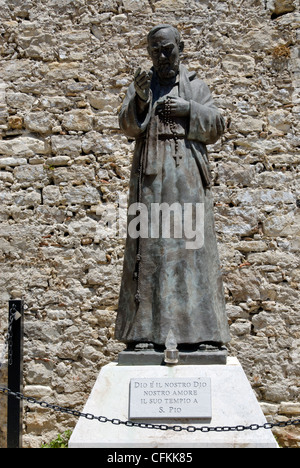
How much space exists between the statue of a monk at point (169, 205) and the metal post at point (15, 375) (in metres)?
1.60

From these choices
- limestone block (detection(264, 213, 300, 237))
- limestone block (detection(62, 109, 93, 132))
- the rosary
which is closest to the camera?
the rosary

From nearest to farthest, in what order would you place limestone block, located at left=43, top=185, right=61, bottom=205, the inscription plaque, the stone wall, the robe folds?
1. the inscription plaque
2. the robe folds
3. the stone wall
4. limestone block, located at left=43, top=185, right=61, bottom=205

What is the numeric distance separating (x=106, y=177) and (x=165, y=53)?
2.45 m

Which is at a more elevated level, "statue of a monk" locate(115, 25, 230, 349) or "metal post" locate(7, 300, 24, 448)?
"statue of a monk" locate(115, 25, 230, 349)

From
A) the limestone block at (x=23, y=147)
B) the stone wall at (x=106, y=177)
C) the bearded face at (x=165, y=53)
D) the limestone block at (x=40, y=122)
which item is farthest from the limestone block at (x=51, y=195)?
the bearded face at (x=165, y=53)

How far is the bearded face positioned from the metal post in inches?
97.4

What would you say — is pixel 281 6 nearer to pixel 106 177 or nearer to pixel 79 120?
pixel 79 120

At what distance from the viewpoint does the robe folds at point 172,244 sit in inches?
142

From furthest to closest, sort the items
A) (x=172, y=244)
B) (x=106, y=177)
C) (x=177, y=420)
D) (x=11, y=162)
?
1. (x=11, y=162)
2. (x=106, y=177)
3. (x=172, y=244)
4. (x=177, y=420)

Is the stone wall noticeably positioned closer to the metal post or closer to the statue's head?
the metal post

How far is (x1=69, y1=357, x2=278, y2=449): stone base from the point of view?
306 cm

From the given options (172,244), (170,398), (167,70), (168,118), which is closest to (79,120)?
(167,70)

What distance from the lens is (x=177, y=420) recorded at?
317 cm

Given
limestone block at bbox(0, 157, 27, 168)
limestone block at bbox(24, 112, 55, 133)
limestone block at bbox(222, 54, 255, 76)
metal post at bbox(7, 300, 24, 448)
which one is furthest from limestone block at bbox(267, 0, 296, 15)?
metal post at bbox(7, 300, 24, 448)
